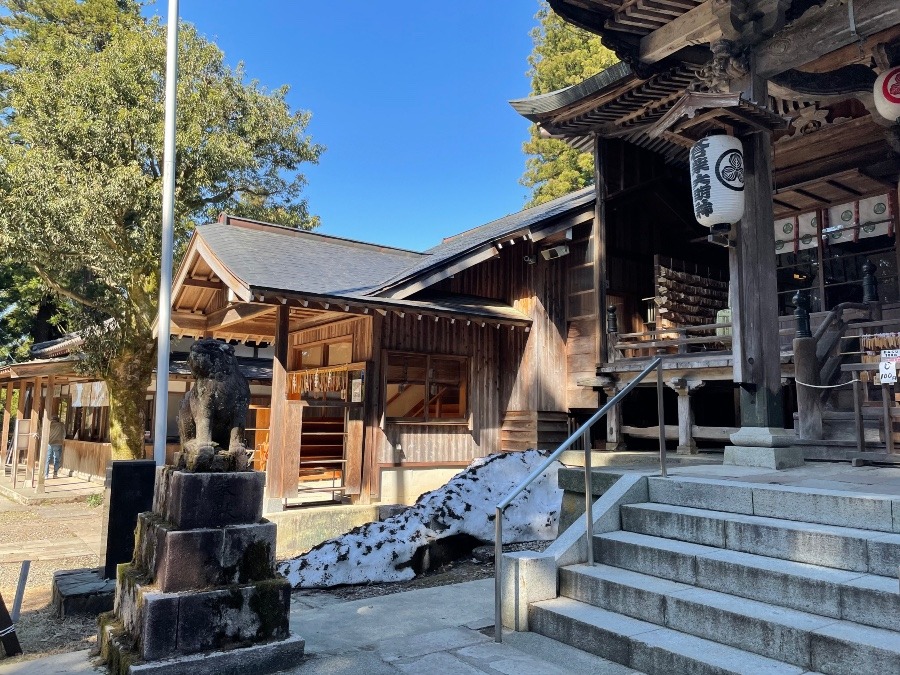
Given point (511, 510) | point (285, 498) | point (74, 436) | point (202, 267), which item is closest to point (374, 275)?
point (202, 267)

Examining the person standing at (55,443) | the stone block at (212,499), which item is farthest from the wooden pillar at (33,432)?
the stone block at (212,499)

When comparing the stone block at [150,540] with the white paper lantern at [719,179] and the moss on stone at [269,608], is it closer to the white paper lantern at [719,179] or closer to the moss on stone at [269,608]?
the moss on stone at [269,608]

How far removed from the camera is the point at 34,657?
5250mm

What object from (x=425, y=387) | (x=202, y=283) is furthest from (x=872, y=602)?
(x=202, y=283)

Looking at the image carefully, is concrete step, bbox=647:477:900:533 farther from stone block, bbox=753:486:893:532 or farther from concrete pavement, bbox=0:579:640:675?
concrete pavement, bbox=0:579:640:675

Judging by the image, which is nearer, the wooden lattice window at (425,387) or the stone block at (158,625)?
the stone block at (158,625)

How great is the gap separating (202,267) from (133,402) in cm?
496

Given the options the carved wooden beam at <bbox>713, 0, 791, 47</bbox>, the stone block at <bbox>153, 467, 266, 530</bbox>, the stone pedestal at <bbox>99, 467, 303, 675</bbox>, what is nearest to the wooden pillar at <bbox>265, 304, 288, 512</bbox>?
the stone pedestal at <bbox>99, 467, 303, 675</bbox>

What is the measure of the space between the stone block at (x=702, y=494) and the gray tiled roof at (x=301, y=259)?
20.9 feet

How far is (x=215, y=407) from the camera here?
4.82 meters

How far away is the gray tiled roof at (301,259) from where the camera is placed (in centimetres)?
1034

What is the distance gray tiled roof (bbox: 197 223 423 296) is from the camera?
33.9ft

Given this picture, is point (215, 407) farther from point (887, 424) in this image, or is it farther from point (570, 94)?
point (570, 94)

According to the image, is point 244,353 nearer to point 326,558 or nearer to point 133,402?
point 133,402
